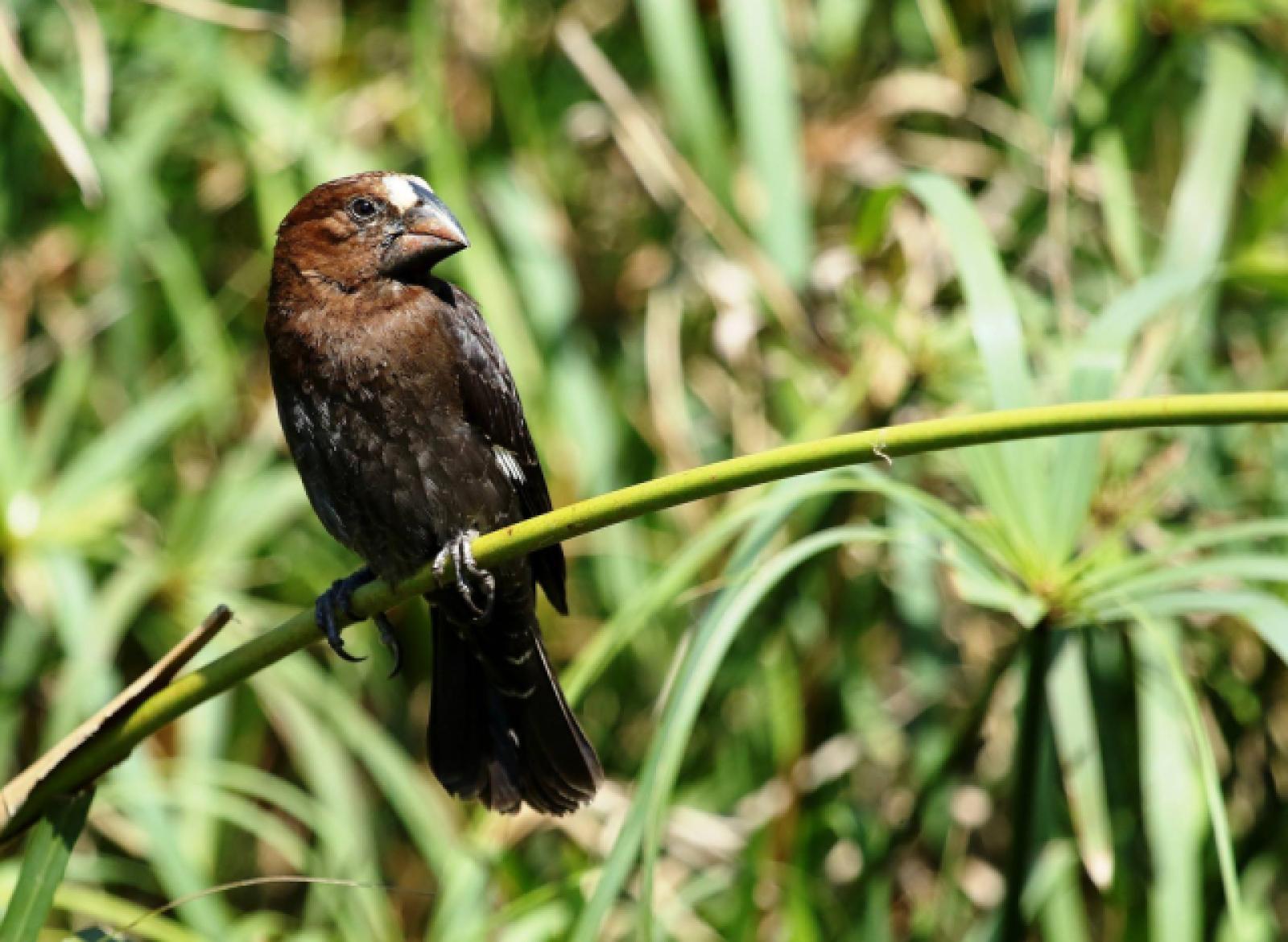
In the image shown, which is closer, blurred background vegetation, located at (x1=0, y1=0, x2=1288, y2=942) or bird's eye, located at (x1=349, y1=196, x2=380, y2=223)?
bird's eye, located at (x1=349, y1=196, x2=380, y2=223)

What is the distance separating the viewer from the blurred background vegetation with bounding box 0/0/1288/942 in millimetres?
3250

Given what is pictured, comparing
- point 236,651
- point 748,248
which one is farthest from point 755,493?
point 236,651

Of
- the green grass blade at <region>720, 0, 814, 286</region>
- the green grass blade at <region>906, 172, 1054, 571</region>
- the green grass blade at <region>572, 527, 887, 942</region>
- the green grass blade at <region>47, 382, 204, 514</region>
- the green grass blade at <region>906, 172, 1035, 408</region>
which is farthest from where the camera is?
the green grass blade at <region>47, 382, 204, 514</region>

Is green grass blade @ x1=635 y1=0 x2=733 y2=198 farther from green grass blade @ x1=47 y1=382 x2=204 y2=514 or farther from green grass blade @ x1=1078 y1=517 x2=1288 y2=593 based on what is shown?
green grass blade @ x1=1078 y1=517 x2=1288 y2=593

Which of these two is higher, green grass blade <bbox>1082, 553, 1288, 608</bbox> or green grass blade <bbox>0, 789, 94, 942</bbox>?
green grass blade <bbox>0, 789, 94, 942</bbox>

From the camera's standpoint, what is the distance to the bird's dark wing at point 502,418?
2.96 m

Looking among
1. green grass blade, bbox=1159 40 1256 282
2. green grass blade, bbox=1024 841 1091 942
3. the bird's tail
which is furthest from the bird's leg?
green grass blade, bbox=1159 40 1256 282

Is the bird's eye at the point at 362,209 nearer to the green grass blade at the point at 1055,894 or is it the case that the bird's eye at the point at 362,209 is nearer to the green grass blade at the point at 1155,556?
the green grass blade at the point at 1155,556

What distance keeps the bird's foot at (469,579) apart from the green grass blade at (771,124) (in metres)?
0.99

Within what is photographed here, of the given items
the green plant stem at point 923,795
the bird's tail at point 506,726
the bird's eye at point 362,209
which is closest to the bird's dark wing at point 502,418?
the bird's tail at point 506,726

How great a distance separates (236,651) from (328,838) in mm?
1663

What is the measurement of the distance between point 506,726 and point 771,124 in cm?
141

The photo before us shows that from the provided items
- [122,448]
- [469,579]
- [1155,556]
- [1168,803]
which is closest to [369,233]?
[469,579]

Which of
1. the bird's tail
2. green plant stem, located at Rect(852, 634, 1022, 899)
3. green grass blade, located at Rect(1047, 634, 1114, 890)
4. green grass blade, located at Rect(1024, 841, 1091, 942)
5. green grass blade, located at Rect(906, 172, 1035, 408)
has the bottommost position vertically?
green grass blade, located at Rect(1024, 841, 1091, 942)
